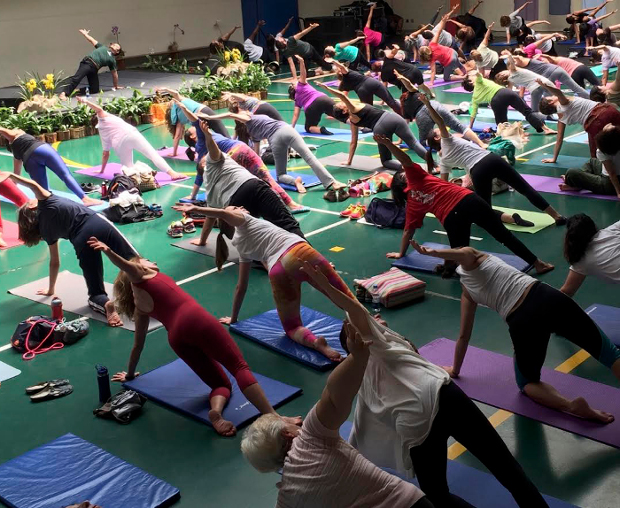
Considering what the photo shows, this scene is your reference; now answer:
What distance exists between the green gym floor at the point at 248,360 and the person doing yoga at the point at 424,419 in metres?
0.93

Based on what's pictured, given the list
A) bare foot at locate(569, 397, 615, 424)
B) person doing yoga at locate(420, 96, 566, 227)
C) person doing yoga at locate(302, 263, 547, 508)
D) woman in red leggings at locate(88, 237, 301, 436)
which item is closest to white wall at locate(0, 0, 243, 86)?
person doing yoga at locate(420, 96, 566, 227)

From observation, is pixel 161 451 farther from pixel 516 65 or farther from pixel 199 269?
pixel 516 65

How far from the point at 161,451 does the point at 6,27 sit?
1694cm

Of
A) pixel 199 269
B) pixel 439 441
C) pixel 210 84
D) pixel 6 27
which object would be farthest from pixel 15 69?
pixel 439 441

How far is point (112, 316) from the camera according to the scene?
700cm

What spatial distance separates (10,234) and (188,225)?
224 centimetres

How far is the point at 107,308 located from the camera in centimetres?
704

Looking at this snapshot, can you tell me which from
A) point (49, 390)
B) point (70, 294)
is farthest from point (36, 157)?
point (49, 390)

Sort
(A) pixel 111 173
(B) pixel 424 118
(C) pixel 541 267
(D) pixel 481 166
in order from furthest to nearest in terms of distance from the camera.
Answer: (A) pixel 111 173
(B) pixel 424 118
(D) pixel 481 166
(C) pixel 541 267

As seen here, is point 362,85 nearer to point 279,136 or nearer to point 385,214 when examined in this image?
point 279,136

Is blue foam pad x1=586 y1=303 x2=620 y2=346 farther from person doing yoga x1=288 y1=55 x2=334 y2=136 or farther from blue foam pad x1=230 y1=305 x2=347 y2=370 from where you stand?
person doing yoga x1=288 y1=55 x2=334 y2=136

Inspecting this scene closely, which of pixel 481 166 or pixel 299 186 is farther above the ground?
pixel 481 166

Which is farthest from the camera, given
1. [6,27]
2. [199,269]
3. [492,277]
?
[6,27]

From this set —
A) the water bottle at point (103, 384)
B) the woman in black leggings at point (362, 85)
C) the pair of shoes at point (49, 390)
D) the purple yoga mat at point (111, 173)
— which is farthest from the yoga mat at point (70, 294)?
the woman in black leggings at point (362, 85)
